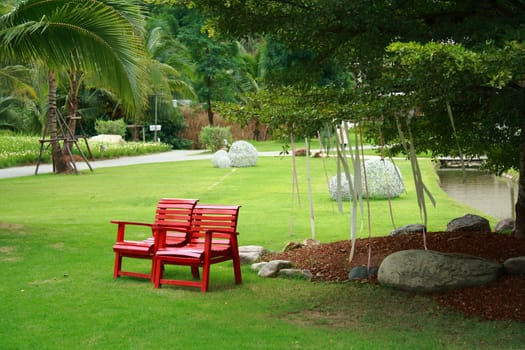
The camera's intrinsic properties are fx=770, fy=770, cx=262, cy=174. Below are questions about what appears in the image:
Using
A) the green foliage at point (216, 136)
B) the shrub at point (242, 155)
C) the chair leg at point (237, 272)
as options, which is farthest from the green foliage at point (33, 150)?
the chair leg at point (237, 272)

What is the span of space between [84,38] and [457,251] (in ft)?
21.6

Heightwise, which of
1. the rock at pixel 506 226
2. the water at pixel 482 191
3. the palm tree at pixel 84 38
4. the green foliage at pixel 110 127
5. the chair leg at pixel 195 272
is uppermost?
the palm tree at pixel 84 38

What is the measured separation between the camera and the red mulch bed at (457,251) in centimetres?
702

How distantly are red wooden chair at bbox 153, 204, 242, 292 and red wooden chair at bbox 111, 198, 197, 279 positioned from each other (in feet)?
0.30

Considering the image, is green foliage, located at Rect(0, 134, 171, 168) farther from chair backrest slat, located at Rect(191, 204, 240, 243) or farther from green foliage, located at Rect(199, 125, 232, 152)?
chair backrest slat, located at Rect(191, 204, 240, 243)

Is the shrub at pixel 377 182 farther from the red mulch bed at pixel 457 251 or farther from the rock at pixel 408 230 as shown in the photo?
the red mulch bed at pixel 457 251

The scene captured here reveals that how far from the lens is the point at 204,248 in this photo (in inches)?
315

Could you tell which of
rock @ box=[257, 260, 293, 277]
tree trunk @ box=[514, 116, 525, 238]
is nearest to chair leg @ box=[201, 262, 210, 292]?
rock @ box=[257, 260, 293, 277]

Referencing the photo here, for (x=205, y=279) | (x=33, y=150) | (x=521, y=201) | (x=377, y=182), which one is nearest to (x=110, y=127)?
(x=33, y=150)

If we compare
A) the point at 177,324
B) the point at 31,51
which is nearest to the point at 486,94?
the point at 177,324

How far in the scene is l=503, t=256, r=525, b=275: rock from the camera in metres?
7.75

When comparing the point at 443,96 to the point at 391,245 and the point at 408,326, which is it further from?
the point at 391,245

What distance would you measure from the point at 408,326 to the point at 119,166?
25960mm

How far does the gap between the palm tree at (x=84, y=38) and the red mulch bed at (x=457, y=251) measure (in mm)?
4164
